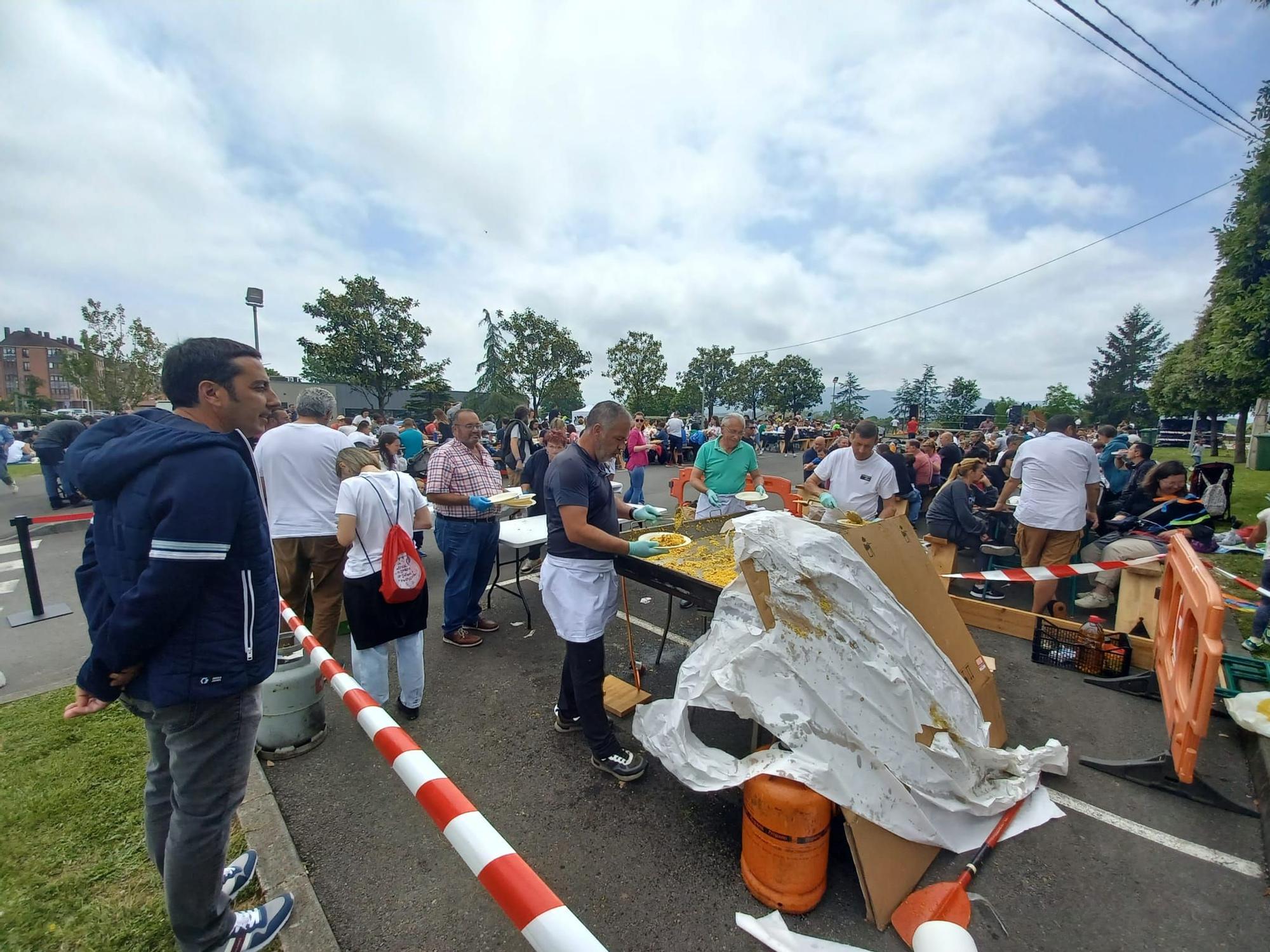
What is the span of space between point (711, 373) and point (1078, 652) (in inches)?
2170

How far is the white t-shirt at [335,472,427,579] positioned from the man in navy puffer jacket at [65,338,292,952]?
1.22 meters

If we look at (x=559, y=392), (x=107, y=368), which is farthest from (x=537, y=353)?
(x=107, y=368)

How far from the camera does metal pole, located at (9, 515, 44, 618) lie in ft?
15.7

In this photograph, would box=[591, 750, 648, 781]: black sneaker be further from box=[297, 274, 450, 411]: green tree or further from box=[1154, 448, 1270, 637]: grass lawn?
box=[297, 274, 450, 411]: green tree

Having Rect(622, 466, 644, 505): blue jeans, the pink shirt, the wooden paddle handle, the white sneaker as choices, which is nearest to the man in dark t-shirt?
the wooden paddle handle

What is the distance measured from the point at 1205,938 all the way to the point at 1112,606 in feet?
14.0

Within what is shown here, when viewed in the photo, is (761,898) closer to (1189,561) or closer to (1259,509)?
(1189,561)

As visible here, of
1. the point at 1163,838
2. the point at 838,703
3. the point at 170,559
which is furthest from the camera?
the point at 1163,838

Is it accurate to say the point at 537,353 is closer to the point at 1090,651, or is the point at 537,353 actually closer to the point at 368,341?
the point at 368,341

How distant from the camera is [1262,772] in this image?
9.44 feet

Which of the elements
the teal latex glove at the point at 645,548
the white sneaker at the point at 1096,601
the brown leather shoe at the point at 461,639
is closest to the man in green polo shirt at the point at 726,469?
the teal latex glove at the point at 645,548

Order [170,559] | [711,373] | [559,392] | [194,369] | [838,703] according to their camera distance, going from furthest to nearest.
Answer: [711,373] < [559,392] < [838,703] < [194,369] < [170,559]

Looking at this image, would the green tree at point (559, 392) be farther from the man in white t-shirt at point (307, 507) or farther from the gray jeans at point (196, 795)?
the gray jeans at point (196, 795)

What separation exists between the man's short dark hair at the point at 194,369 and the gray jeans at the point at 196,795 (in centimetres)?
99
